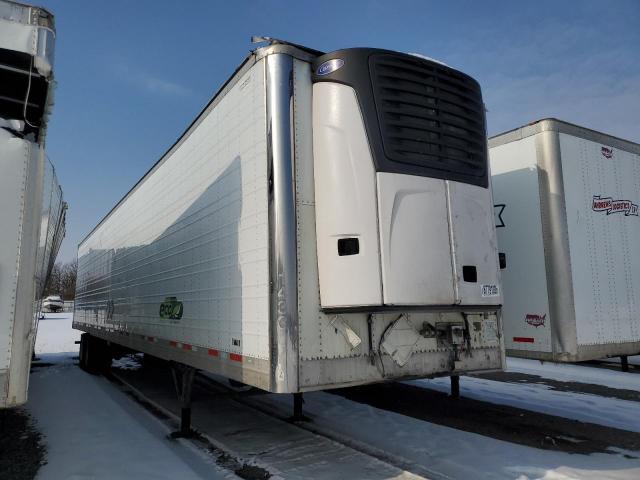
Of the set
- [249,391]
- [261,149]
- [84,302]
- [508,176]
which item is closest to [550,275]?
[508,176]

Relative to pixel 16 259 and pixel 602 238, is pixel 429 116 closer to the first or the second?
pixel 602 238

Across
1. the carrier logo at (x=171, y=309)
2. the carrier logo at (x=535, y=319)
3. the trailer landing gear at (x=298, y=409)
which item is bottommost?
the trailer landing gear at (x=298, y=409)

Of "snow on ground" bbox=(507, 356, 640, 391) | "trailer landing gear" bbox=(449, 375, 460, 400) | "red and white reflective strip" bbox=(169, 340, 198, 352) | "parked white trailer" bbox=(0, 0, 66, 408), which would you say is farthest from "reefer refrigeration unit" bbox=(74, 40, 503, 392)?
"snow on ground" bbox=(507, 356, 640, 391)

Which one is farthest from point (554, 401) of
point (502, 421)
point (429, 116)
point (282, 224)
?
point (282, 224)

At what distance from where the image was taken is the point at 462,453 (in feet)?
17.0

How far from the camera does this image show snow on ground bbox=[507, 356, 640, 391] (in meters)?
8.91

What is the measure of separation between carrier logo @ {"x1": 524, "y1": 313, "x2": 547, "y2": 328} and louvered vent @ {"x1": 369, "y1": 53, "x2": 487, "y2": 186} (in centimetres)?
190

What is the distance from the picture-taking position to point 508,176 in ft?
20.0

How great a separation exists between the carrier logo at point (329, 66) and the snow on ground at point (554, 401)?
5.67 m

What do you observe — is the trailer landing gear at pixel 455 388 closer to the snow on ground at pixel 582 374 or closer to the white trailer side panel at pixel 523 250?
the snow on ground at pixel 582 374

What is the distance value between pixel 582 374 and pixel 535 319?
18.0 ft

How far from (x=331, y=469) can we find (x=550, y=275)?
3270 mm

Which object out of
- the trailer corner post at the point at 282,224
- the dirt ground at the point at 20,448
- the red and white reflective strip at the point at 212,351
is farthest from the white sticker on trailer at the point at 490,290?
the dirt ground at the point at 20,448

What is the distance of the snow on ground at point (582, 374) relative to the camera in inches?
351
